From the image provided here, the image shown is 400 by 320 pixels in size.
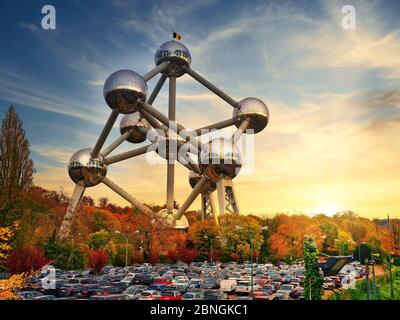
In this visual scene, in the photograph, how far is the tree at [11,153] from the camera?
2283cm

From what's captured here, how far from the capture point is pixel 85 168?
40.9m

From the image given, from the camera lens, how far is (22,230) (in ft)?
76.8

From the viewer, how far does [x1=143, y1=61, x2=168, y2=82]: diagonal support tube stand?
39.3 m

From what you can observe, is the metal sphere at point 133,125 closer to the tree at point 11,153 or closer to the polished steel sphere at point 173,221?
the polished steel sphere at point 173,221

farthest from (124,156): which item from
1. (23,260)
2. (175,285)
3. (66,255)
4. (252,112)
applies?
(175,285)

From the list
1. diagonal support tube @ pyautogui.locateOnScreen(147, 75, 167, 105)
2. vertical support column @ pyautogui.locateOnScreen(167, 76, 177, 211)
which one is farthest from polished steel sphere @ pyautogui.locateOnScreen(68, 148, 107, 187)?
diagonal support tube @ pyautogui.locateOnScreen(147, 75, 167, 105)

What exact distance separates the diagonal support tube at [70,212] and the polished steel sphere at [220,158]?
12286 mm

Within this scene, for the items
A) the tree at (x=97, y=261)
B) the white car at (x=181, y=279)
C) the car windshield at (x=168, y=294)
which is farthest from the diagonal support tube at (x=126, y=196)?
the car windshield at (x=168, y=294)

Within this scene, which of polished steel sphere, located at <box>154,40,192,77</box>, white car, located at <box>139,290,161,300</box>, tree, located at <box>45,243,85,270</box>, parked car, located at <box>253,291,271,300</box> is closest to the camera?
white car, located at <box>139,290,161,300</box>

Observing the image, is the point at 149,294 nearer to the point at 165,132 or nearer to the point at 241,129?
the point at 165,132

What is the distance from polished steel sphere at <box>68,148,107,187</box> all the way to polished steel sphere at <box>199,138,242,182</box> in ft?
41.5

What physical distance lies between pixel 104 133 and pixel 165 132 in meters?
5.91

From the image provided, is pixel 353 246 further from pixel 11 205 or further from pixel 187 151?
pixel 11 205

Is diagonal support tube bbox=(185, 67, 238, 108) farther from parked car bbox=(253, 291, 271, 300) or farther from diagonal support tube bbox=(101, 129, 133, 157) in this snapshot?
parked car bbox=(253, 291, 271, 300)
